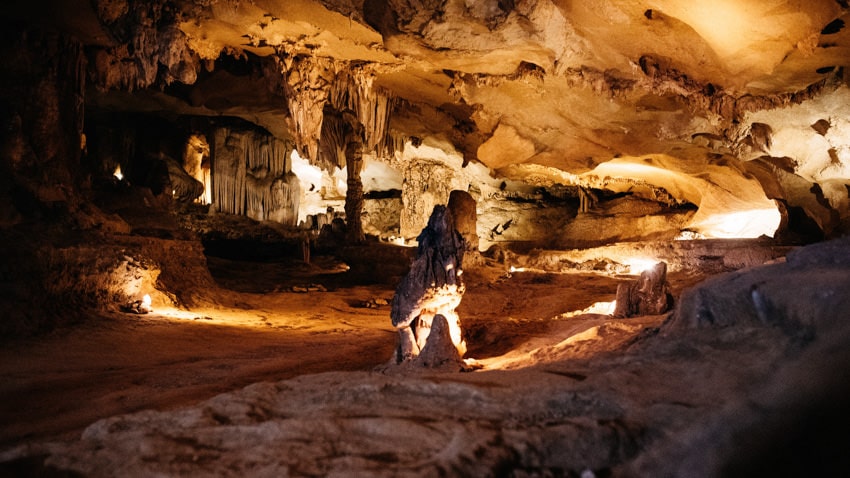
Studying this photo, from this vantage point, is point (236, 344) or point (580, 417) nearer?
point (580, 417)

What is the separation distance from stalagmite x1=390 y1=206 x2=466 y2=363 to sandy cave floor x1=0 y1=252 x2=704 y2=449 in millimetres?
623

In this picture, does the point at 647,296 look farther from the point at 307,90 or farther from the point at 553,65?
the point at 307,90

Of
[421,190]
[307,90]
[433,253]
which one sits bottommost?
[433,253]

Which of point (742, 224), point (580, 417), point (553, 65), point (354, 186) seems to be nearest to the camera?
point (580, 417)

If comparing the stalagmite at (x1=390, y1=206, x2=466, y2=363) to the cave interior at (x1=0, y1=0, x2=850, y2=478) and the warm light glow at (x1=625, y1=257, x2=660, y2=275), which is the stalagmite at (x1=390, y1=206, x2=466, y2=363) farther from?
the warm light glow at (x1=625, y1=257, x2=660, y2=275)

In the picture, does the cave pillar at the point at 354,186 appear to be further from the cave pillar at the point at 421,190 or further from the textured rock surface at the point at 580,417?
the textured rock surface at the point at 580,417

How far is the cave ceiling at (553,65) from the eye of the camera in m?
7.96

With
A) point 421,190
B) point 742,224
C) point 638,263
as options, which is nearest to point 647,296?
point 638,263

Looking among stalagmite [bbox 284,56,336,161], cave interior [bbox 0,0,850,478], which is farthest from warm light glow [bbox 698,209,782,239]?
stalagmite [bbox 284,56,336,161]

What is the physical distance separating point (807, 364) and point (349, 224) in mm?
16422

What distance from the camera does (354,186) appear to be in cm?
1767

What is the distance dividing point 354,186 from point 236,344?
10898 mm

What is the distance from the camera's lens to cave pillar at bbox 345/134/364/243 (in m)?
17.3

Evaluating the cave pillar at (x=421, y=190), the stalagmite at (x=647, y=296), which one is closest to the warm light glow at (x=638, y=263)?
the stalagmite at (x=647, y=296)
